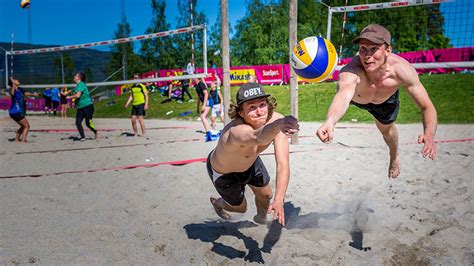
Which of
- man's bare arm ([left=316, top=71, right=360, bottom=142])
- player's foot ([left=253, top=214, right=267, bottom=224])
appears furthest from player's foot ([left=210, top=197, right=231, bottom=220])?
man's bare arm ([left=316, top=71, right=360, bottom=142])

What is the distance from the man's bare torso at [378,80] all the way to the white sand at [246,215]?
122 centimetres

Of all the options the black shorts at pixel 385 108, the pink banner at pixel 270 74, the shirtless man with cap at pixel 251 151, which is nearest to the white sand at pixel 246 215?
the shirtless man with cap at pixel 251 151

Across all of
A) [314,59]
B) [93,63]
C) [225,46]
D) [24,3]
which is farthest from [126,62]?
[314,59]

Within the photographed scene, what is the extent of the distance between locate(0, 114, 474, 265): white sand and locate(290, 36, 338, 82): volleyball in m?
1.43

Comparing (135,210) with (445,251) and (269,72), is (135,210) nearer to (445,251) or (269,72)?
(445,251)

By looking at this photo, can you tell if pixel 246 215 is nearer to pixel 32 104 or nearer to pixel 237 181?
pixel 237 181

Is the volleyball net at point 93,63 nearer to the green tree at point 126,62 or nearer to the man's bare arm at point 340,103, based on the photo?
the green tree at point 126,62

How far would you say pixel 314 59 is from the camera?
3941mm

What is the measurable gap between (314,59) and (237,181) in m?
1.58

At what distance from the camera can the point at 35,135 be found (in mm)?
11438

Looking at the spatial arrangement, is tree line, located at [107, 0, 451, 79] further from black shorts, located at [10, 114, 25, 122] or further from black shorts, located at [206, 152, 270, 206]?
black shorts, located at [206, 152, 270, 206]

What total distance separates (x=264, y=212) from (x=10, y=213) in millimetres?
2626

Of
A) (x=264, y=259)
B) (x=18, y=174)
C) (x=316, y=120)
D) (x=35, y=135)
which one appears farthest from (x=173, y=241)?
(x=316, y=120)

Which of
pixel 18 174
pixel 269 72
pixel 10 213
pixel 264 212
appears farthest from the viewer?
pixel 269 72
